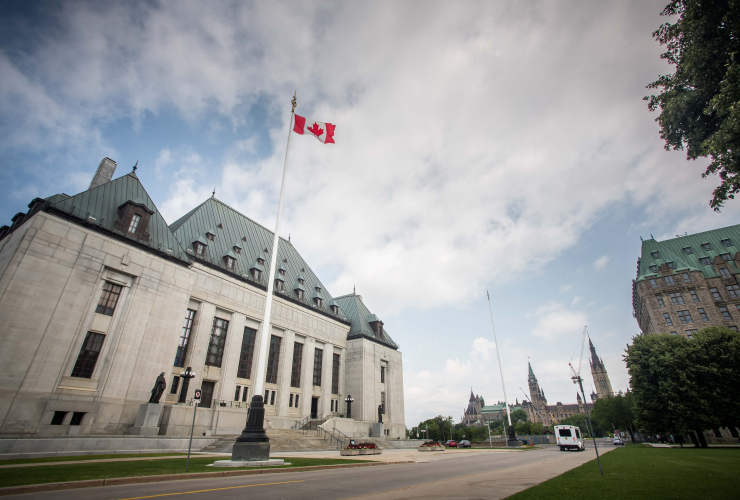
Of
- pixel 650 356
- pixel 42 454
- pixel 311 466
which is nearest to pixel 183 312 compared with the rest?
pixel 42 454

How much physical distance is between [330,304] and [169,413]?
28027 mm

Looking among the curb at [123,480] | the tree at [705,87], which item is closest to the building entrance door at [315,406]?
the curb at [123,480]

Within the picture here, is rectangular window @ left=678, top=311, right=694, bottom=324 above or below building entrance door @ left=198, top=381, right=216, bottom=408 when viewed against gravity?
above

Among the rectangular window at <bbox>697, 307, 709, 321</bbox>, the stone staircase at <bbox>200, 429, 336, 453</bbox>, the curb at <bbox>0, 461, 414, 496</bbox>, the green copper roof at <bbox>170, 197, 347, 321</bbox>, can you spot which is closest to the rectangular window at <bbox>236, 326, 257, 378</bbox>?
the green copper roof at <bbox>170, 197, 347, 321</bbox>

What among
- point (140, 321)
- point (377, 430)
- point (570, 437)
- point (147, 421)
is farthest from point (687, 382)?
point (140, 321)

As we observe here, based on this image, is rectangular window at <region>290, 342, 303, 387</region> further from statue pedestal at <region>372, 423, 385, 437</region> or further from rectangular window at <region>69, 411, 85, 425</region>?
rectangular window at <region>69, 411, 85, 425</region>

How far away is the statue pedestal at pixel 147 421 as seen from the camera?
77.2 feet

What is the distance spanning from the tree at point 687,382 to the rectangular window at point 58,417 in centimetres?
5419

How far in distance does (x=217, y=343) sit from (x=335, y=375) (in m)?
20.1

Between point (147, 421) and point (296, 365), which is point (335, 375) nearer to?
point (296, 365)

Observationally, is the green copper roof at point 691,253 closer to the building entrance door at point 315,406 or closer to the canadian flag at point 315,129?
the building entrance door at point 315,406

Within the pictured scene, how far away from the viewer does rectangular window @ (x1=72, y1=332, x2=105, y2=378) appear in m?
24.0

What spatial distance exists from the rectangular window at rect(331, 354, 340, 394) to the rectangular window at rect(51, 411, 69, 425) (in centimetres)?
3035

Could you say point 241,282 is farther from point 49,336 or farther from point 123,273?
point 49,336
